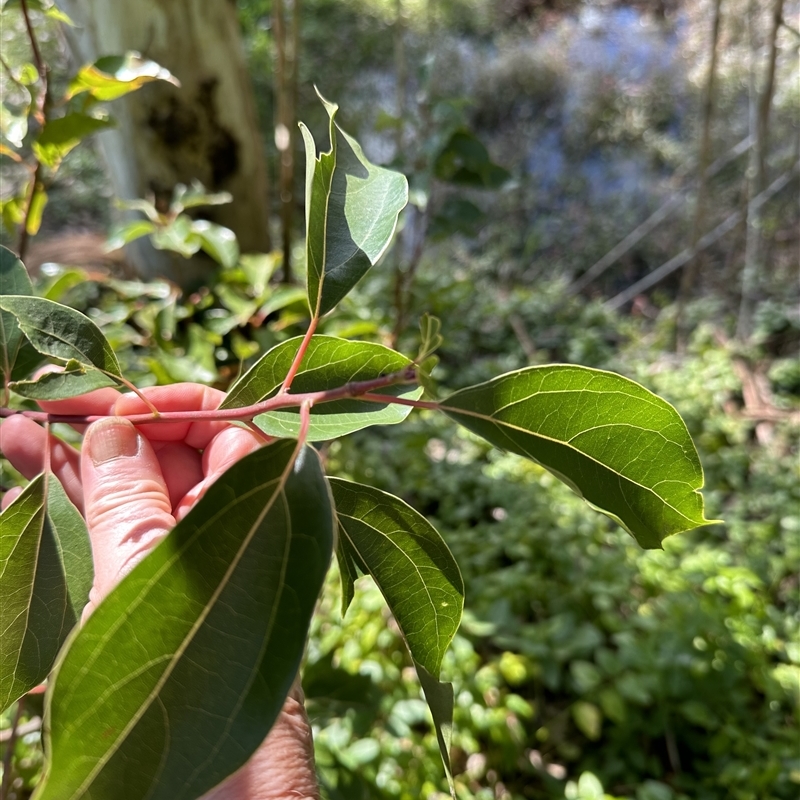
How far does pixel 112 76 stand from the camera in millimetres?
759

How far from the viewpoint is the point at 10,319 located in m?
0.56

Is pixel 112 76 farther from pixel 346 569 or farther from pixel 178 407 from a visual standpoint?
pixel 346 569

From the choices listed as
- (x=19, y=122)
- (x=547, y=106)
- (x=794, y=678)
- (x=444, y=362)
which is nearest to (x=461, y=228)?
(x=19, y=122)

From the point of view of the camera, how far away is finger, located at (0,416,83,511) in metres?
0.56

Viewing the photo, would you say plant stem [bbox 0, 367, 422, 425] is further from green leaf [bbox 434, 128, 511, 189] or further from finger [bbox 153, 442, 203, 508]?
green leaf [bbox 434, 128, 511, 189]

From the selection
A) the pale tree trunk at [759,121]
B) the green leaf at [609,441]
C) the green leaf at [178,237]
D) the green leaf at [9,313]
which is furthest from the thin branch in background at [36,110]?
the pale tree trunk at [759,121]

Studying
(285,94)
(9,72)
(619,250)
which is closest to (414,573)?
(9,72)

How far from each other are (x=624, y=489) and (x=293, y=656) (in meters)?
0.25

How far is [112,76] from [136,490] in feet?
1.90

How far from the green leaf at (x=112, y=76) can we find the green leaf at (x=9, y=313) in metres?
0.34

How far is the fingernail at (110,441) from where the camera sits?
498mm

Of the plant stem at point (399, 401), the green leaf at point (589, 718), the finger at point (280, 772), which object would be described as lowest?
the green leaf at point (589, 718)

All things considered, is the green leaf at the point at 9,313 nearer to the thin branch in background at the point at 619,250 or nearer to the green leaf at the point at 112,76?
the green leaf at the point at 112,76

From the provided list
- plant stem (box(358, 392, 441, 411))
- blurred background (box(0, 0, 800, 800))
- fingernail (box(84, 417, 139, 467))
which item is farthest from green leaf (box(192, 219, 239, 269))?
plant stem (box(358, 392, 441, 411))
